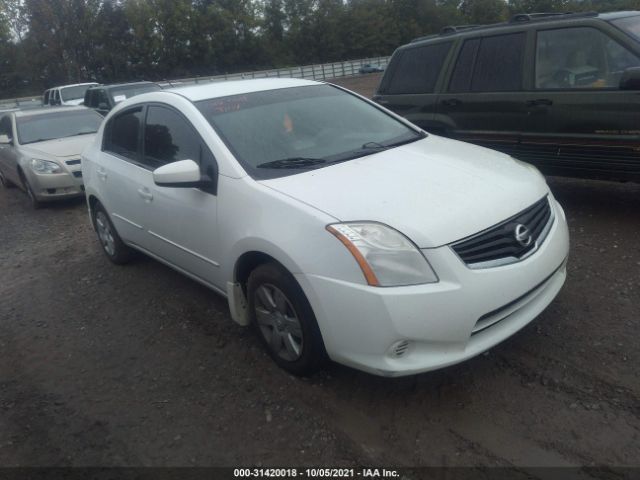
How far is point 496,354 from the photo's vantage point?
3.42 m

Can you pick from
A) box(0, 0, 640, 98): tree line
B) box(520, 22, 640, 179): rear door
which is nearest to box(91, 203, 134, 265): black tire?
box(520, 22, 640, 179): rear door

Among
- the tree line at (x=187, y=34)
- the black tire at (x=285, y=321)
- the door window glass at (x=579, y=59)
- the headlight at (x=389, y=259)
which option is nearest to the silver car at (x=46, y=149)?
the black tire at (x=285, y=321)

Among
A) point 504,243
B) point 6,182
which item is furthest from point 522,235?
point 6,182

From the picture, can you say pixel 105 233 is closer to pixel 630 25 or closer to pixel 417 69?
pixel 417 69

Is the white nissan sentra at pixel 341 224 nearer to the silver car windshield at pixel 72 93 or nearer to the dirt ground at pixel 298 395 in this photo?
the dirt ground at pixel 298 395

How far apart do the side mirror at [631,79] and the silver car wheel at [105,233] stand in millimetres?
4618

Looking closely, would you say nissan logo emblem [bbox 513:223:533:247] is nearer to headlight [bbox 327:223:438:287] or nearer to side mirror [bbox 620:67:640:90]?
headlight [bbox 327:223:438:287]

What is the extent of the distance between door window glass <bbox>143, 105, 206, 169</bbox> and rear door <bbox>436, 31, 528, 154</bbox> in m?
3.11

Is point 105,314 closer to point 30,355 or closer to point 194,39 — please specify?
point 30,355

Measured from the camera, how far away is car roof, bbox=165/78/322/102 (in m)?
4.16

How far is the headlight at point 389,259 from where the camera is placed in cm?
277

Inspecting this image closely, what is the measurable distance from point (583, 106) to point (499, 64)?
1.02 metres

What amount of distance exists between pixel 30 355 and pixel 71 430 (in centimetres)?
120

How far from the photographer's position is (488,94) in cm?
569
